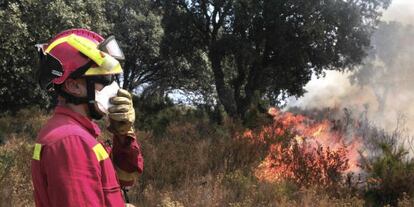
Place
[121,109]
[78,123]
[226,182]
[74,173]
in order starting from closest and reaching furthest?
[74,173]
[78,123]
[121,109]
[226,182]

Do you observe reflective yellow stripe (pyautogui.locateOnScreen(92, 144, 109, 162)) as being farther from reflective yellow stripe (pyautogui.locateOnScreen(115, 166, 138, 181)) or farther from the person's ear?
reflective yellow stripe (pyautogui.locateOnScreen(115, 166, 138, 181))

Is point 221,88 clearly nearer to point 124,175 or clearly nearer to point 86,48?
point 124,175

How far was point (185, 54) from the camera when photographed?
2188cm

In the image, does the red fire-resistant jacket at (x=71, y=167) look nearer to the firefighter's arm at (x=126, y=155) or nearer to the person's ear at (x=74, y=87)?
the person's ear at (x=74, y=87)

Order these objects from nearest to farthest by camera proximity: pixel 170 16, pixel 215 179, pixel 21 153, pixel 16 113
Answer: pixel 215 179, pixel 21 153, pixel 16 113, pixel 170 16

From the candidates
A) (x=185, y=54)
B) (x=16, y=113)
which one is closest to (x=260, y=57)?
(x=185, y=54)

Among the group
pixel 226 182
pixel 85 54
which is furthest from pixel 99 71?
pixel 226 182

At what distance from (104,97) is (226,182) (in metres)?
5.23

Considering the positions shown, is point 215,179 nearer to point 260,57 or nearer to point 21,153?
point 21,153

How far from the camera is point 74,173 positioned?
61.6 inches

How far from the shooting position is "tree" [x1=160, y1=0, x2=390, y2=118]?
696 inches

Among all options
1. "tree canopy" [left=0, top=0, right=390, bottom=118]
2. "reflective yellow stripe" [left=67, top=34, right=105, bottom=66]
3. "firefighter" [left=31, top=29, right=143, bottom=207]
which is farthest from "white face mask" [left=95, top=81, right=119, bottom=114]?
"tree canopy" [left=0, top=0, right=390, bottom=118]

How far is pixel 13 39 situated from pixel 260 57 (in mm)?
9351

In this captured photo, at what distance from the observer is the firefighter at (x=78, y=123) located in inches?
61.9
